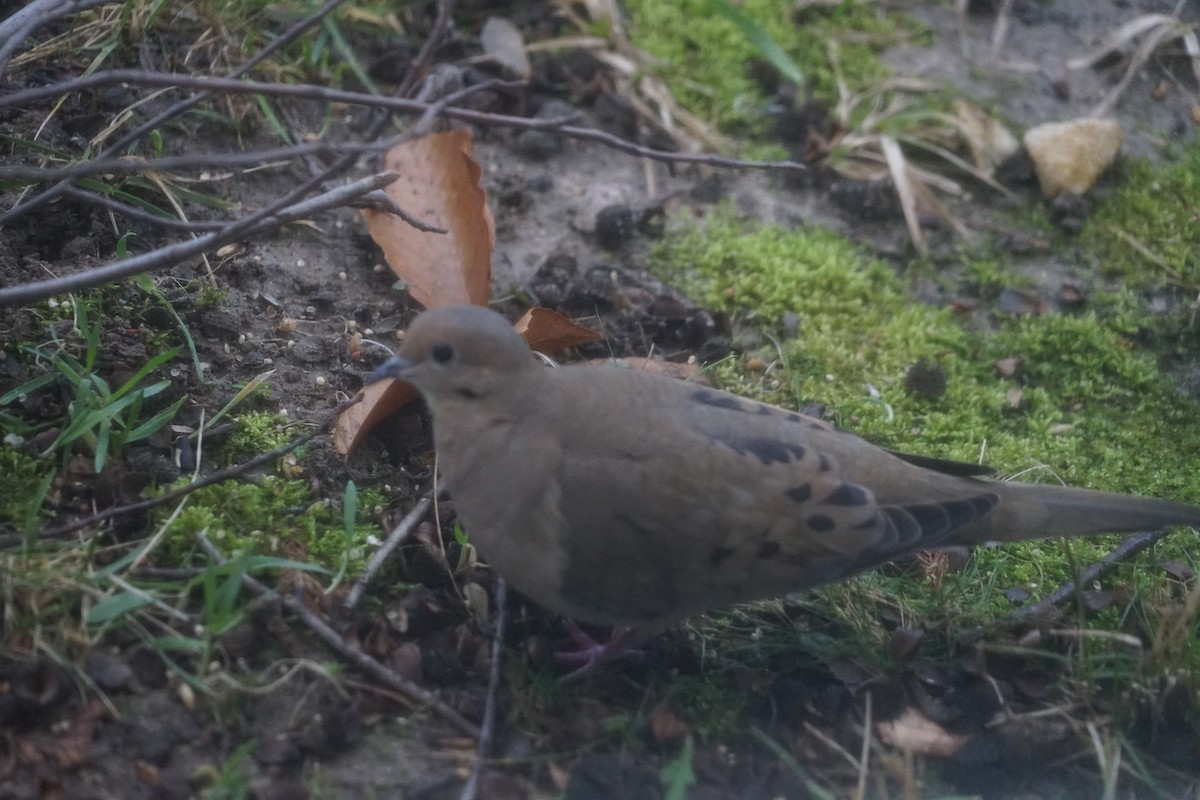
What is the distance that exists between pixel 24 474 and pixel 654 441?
176 cm

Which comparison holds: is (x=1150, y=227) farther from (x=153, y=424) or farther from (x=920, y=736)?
(x=153, y=424)

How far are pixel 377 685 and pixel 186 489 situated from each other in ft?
2.57

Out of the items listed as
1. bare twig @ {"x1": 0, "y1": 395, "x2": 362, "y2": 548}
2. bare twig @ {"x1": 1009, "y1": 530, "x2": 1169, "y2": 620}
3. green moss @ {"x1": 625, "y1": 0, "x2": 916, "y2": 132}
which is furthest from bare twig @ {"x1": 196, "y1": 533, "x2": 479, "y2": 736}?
green moss @ {"x1": 625, "y1": 0, "x2": 916, "y2": 132}

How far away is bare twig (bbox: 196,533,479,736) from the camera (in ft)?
9.37

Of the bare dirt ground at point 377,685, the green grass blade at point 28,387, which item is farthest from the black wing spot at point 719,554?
the green grass blade at point 28,387

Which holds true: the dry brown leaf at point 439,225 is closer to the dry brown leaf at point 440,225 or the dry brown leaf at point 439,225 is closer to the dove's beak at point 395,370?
the dry brown leaf at point 440,225

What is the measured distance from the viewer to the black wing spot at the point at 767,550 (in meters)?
2.96

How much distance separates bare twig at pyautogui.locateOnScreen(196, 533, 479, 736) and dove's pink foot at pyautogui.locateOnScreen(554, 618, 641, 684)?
0.35 meters

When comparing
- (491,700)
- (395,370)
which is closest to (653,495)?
(491,700)

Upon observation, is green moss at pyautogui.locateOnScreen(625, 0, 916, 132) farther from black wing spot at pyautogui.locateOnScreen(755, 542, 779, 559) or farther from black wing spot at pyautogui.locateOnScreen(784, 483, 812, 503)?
black wing spot at pyautogui.locateOnScreen(755, 542, 779, 559)

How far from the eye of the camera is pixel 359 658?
9.53 ft

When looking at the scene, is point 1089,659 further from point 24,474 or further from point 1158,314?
point 24,474

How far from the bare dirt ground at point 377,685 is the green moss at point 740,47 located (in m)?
1.11

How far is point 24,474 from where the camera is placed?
3.13 meters
